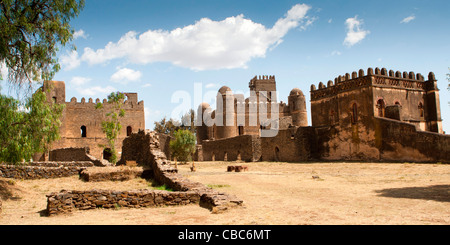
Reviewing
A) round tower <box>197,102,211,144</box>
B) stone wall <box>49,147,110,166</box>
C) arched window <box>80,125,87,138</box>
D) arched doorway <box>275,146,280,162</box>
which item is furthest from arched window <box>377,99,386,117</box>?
round tower <box>197,102,211,144</box>

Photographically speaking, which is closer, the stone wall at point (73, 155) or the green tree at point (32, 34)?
the green tree at point (32, 34)

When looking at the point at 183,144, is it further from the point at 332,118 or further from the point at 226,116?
the point at 226,116

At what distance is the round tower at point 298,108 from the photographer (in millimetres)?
50503

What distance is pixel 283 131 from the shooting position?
97.4ft

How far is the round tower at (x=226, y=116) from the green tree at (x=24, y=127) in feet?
119

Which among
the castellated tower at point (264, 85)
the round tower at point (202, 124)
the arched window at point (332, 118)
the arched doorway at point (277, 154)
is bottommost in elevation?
the arched doorway at point (277, 154)

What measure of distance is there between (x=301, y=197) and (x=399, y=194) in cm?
264

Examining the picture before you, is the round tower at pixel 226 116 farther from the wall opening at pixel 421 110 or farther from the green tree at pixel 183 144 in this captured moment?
the wall opening at pixel 421 110

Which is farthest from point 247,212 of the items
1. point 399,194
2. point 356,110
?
point 356,110

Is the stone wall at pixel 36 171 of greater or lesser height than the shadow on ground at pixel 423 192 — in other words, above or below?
above

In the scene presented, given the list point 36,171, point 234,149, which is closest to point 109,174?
point 36,171

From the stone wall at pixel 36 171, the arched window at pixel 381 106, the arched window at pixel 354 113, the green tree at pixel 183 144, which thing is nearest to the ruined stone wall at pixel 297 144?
the arched window at pixel 354 113

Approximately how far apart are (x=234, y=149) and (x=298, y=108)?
19.8 m
